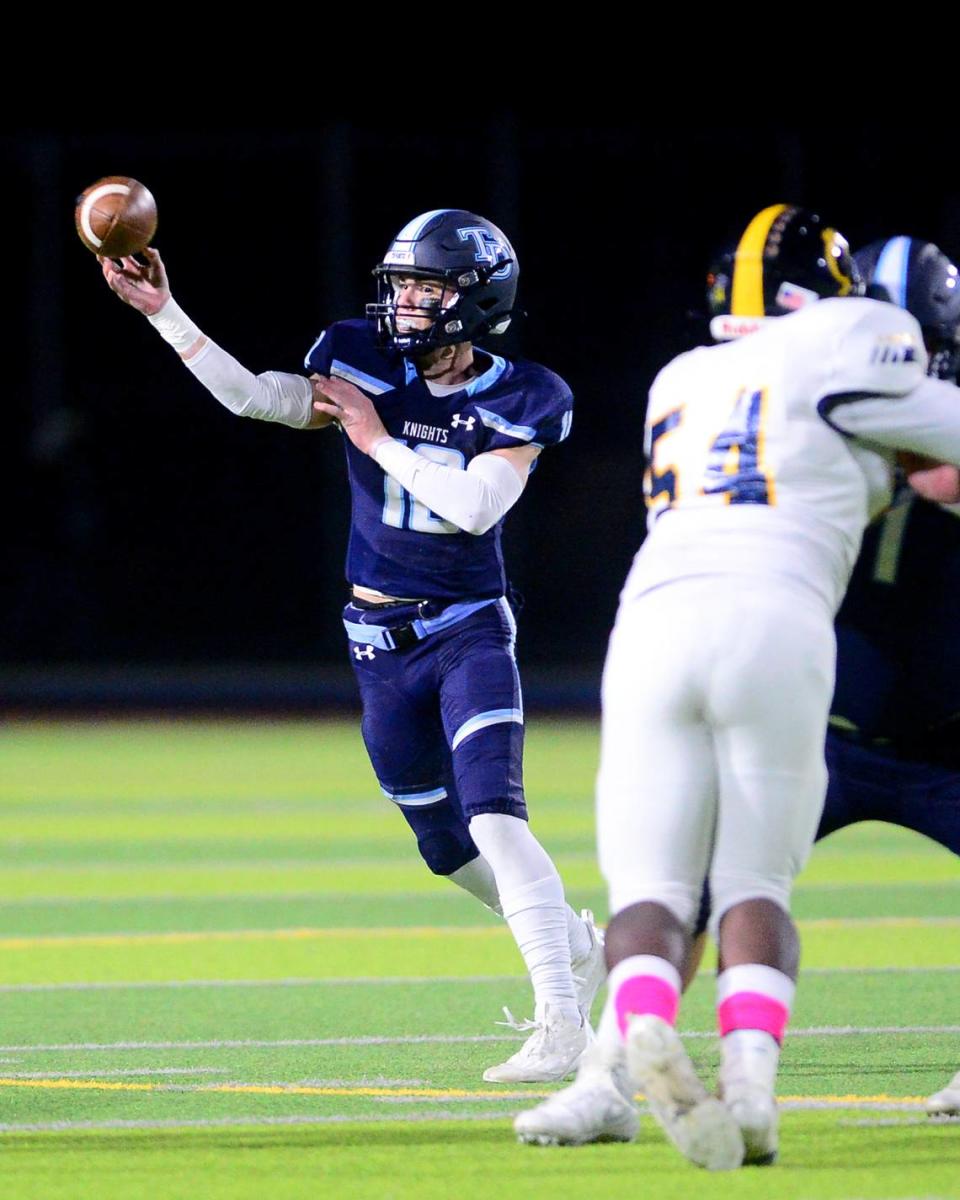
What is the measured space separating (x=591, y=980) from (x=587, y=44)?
662 inches

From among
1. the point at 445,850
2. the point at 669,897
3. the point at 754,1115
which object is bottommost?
the point at 445,850

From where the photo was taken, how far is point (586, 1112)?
371 centimetres

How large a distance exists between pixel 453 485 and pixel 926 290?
110 cm

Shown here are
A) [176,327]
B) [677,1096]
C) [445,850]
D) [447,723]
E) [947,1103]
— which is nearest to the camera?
[677,1096]

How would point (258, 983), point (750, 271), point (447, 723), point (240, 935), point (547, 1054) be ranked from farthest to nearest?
point (240, 935) → point (258, 983) → point (447, 723) → point (547, 1054) → point (750, 271)

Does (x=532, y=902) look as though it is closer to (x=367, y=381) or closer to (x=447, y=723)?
(x=447, y=723)

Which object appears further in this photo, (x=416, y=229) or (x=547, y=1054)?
(x=416, y=229)

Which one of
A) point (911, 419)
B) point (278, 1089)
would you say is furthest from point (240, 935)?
point (911, 419)

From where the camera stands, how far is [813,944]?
6.64 metres

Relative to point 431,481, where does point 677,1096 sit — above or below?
below

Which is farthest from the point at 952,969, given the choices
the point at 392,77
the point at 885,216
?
the point at 392,77

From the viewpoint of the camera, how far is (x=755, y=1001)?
3578 mm

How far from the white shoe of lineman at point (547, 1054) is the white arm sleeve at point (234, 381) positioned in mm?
1436

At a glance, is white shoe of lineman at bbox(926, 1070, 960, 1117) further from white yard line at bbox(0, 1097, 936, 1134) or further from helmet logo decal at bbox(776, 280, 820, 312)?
helmet logo decal at bbox(776, 280, 820, 312)
